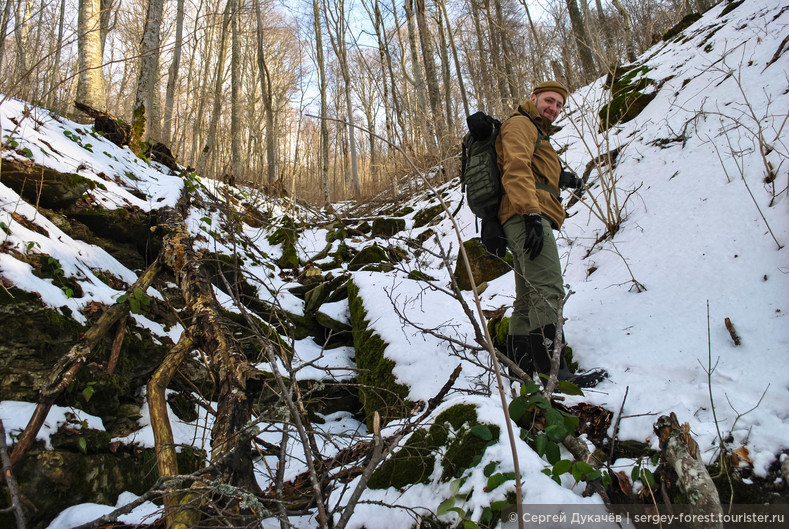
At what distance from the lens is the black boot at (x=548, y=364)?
2125 millimetres

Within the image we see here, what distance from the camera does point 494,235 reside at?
258 centimetres

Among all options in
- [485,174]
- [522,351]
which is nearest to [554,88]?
[485,174]

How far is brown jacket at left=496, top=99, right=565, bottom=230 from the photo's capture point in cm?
230

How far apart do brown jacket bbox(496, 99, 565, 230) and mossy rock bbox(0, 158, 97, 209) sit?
3445mm

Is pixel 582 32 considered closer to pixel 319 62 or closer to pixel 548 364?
pixel 319 62

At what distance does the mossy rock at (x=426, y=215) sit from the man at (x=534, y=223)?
15.2 ft

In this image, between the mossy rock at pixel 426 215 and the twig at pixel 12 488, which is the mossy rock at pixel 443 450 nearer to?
the twig at pixel 12 488

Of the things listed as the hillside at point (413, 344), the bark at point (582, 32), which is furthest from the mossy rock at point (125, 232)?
the bark at point (582, 32)

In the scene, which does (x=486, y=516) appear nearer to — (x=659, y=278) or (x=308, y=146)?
(x=659, y=278)

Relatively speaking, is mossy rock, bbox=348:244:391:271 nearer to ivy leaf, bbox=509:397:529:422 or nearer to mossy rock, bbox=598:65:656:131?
mossy rock, bbox=598:65:656:131

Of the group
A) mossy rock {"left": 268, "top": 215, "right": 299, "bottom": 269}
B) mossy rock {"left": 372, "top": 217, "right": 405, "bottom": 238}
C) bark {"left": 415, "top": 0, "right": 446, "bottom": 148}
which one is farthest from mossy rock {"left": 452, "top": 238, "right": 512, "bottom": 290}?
bark {"left": 415, "top": 0, "right": 446, "bottom": 148}

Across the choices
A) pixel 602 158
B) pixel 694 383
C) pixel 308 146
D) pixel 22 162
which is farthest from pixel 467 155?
pixel 308 146

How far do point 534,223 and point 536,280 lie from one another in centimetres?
37

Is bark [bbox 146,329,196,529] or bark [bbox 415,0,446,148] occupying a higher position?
bark [bbox 415,0,446,148]
